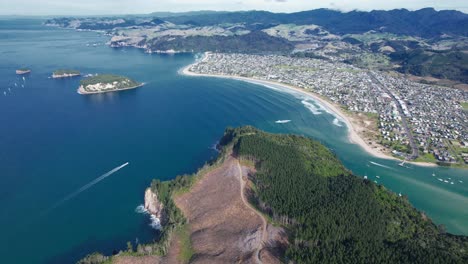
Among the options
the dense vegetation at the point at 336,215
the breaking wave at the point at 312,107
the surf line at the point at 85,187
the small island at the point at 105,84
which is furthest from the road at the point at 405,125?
the small island at the point at 105,84

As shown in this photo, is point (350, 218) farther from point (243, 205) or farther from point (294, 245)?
point (243, 205)

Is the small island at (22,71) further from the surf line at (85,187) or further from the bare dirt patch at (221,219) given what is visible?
the bare dirt patch at (221,219)

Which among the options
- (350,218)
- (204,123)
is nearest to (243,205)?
(350,218)

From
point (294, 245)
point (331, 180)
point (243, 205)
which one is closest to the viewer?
point (294, 245)

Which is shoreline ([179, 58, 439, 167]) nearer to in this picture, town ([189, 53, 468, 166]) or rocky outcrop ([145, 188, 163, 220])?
town ([189, 53, 468, 166])

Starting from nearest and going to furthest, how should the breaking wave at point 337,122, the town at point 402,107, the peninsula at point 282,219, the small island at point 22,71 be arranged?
the peninsula at point 282,219
the town at point 402,107
the breaking wave at point 337,122
the small island at point 22,71

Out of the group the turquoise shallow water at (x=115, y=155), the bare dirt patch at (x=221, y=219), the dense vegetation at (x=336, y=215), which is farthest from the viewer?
the turquoise shallow water at (x=115, y=155)

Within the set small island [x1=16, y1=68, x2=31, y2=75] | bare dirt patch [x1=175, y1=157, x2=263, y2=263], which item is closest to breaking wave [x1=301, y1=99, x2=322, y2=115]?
bare dirt patch [x1=175, y1=157, x2=263, y2=263]
